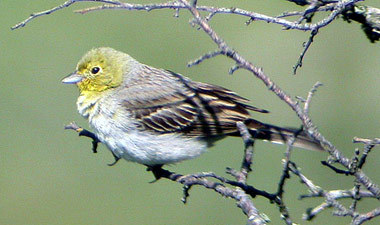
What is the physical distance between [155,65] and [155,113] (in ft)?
24.9

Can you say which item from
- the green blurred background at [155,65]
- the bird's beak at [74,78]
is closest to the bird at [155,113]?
the bird's beak at [74,78]

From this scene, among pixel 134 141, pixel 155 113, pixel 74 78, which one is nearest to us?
pixel 134 141

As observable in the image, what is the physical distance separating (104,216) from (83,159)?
56.9 inches

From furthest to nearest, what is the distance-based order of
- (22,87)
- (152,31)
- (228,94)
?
1. (152,31)
2. (22,87)
3. (228,94)

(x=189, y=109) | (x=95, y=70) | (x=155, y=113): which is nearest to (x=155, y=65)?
(x=95, y=70)

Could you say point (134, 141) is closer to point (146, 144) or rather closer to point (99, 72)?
point (146, 144)

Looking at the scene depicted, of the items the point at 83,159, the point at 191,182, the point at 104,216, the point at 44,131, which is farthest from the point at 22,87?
the point at 191,182

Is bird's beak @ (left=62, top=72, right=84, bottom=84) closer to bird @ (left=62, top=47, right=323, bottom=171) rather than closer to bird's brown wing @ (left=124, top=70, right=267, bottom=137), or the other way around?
bird @ (left=62, top=47, right=323, bottom=171)

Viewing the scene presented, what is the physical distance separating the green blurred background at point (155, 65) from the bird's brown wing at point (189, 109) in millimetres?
4067

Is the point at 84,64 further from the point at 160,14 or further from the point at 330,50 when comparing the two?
the point at 160,14

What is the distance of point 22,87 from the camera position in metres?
14.5

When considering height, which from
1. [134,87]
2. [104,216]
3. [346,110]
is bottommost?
[104,216]

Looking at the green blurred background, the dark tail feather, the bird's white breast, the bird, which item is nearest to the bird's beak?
the bird

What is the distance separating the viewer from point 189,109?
6207 mm
